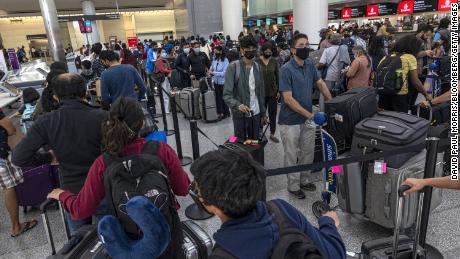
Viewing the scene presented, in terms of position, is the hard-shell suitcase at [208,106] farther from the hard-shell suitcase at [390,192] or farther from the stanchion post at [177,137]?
the hard-shell suitcase at [390,192]

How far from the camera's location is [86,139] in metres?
2.15

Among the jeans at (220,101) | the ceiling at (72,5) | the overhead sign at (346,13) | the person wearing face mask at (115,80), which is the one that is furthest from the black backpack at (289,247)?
the ceiling at (72,5)

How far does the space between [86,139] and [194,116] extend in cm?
505

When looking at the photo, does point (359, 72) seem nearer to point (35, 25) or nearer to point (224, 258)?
point (224, 258)

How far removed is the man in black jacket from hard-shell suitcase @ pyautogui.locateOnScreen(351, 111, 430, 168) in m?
2.01

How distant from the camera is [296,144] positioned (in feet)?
12.0

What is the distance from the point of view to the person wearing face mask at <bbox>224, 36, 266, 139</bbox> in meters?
4.02

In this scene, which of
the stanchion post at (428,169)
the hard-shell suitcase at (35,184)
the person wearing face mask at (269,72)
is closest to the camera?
the stanchion post at (428,169)

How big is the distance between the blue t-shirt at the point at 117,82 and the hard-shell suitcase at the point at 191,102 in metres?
2.49

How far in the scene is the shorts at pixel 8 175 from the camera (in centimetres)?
311

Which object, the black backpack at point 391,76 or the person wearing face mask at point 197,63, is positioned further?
the person wearing face mask at point 197,63

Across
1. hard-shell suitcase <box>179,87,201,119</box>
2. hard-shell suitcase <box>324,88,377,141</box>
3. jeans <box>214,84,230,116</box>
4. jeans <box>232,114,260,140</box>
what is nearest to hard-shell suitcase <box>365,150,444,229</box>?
hard-shell suitcase <box>324,88,377,141</box>

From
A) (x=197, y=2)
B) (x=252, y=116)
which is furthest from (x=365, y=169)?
(x=197, y=2)

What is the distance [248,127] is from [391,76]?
6.00 feet
